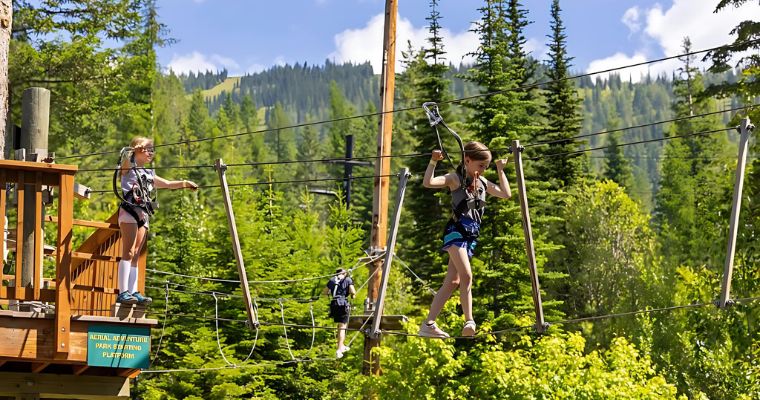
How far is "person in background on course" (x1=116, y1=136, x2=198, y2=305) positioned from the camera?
39.7 ft

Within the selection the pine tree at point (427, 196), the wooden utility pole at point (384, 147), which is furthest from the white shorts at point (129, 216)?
the pine tree at point (427, 196)

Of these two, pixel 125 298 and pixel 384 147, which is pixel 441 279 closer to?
pixel 384 147

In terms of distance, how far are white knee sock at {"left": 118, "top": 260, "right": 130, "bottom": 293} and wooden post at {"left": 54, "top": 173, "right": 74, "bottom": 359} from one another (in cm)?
57

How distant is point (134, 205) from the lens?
482 inches

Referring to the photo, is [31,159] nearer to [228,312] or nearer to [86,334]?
[86,334]

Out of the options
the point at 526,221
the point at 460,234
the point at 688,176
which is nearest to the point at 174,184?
the point at 460,234

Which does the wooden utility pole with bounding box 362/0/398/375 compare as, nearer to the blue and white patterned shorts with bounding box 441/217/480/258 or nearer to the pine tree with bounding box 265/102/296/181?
the blue and white patterned shorts with bounding box 441/217/480/258

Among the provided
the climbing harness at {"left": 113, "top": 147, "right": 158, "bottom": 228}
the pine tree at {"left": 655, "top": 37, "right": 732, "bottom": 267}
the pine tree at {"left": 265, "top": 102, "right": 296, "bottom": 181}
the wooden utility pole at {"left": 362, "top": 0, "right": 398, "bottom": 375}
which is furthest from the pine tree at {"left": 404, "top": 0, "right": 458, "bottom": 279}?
the pine tree at {"left": 265, "top": 102, "right": 296, "bottom": 181}

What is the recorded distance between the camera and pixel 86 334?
12.3 m

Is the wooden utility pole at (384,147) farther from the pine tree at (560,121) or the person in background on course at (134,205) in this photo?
the pine tree at (560,121)

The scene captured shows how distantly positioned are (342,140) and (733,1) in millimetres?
73085

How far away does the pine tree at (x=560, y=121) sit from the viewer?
50.7m

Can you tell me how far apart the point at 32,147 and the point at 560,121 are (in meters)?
41.5

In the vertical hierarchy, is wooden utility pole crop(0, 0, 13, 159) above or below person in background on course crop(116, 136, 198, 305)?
above
